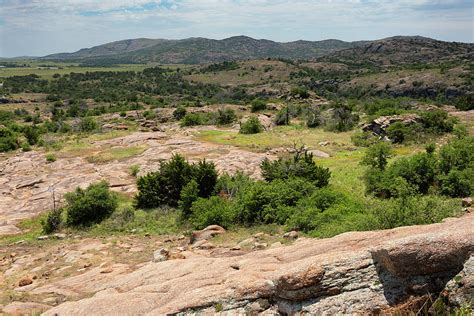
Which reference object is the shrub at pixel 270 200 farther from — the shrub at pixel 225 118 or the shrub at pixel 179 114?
the shrub at pixel 179 114

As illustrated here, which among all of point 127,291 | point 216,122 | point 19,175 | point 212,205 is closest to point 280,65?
point 216,122

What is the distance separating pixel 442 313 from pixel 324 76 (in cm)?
13399

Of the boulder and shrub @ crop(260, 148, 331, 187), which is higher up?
shrub @ crop(260, 148, 331, 187)

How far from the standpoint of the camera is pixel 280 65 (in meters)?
153

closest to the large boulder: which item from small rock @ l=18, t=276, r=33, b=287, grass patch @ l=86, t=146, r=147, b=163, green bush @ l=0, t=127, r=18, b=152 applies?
grass patch @ l=86, t=146, r=147, b=163

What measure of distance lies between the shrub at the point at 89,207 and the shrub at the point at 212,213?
5483 mm

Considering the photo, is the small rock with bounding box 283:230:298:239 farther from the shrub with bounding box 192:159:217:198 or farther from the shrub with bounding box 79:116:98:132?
the shrub with bounding box 79:116:98:132

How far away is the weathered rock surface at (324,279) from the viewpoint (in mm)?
6465

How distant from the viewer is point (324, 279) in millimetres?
6992

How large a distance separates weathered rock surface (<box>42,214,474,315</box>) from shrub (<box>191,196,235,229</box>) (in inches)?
333

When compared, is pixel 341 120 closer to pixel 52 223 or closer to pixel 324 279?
pixel 52 223

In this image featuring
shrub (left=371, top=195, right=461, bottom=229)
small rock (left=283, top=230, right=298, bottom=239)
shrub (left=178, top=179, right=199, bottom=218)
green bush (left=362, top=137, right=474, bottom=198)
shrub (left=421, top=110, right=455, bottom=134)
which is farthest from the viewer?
shrub (left=421, top=110, right=455, bottom=134)

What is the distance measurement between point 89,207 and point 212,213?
289 inches

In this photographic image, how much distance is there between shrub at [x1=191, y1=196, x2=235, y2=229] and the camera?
18.4 meters
